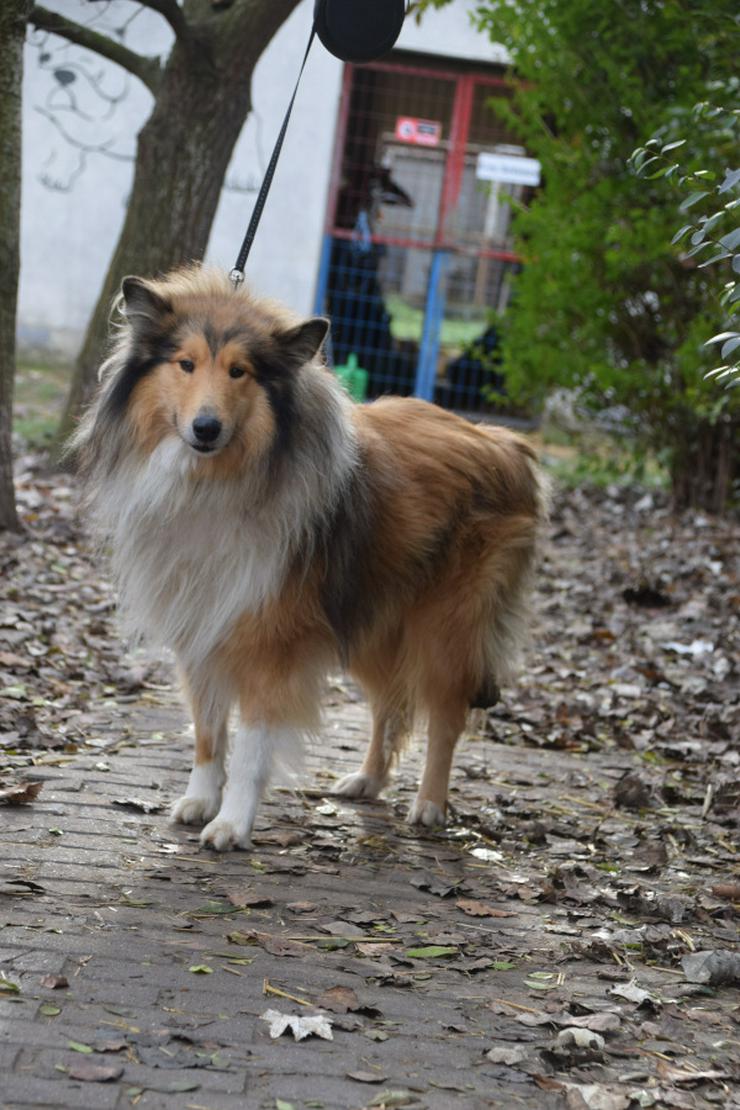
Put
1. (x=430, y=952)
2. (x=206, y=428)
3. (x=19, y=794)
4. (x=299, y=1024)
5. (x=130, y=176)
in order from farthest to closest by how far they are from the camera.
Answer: (x=130, y=176) < (x=19, y=794) < (x=206, y=428) < (x=430, y=952) < (x=299, y=1024)

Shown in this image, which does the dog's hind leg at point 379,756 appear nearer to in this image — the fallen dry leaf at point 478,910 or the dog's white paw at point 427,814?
the dog's white paw at point 427,814

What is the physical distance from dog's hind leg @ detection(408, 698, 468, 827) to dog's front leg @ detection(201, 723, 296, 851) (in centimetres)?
73

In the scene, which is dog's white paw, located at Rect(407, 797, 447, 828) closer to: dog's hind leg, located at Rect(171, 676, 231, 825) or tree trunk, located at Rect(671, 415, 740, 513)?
dog's hind leg, located at Rect(171, 676, 231, 825)

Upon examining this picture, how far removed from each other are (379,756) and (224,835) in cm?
103

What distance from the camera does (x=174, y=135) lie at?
341 inches

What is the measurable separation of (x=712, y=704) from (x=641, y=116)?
6.09m

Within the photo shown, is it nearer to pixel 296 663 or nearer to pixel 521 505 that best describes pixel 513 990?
pixel 296 663

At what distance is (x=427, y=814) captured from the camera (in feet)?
15.8

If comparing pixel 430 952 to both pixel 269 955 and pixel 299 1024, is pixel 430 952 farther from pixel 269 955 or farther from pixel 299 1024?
pixel 299 1024

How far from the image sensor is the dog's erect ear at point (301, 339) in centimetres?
417

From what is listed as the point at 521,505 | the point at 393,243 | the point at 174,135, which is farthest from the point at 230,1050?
the point at 393,243

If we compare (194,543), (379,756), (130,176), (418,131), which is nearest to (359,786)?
(379,756)

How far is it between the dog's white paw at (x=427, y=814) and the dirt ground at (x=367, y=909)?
2.8 inches

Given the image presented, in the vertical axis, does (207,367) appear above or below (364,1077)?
above
